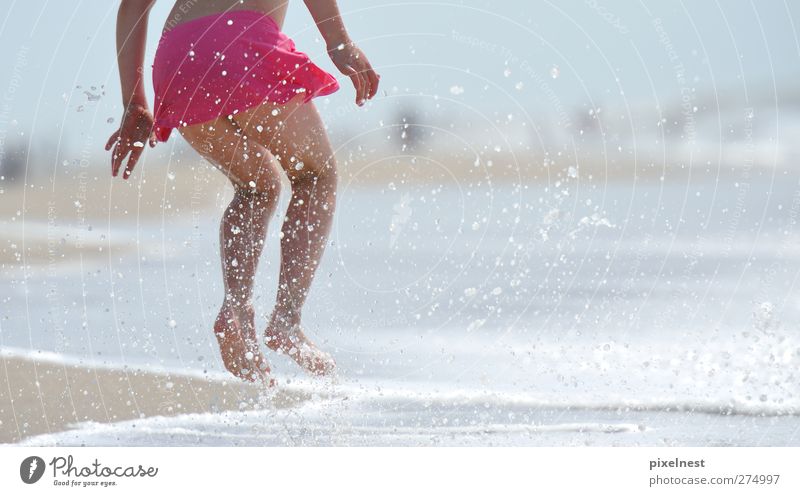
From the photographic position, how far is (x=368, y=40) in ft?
5.63

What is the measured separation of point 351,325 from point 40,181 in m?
0.88

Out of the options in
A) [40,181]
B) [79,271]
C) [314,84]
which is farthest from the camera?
[79,271]

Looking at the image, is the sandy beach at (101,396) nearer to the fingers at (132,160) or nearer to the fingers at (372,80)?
the fingers at (132,160)

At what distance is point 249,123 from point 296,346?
1.05ft

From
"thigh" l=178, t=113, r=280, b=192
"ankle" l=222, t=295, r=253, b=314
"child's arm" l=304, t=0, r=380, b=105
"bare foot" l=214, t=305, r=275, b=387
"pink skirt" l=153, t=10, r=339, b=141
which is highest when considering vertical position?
"child's arm" l=304, t=0, r=380, b=105

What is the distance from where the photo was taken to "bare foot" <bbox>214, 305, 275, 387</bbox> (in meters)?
1.64

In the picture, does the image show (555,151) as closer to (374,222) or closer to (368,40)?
(374,222)

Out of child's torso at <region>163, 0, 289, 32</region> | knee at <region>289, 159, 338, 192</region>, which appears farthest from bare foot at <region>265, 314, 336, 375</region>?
child's torso at <region>163, 0, 289, 32</region>

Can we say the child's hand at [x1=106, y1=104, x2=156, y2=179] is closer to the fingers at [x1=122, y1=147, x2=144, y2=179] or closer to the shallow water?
the fingers at [x1=122, y1=147, x2=144, y2=179]

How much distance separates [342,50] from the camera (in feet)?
5.27

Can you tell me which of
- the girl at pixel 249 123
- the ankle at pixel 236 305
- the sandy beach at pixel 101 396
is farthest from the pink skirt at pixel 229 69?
the sandy beach at pixel 101 396

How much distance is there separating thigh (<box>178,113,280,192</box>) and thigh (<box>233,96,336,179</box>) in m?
0.01

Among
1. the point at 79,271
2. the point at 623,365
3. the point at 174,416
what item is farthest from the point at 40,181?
the point at 623,365
